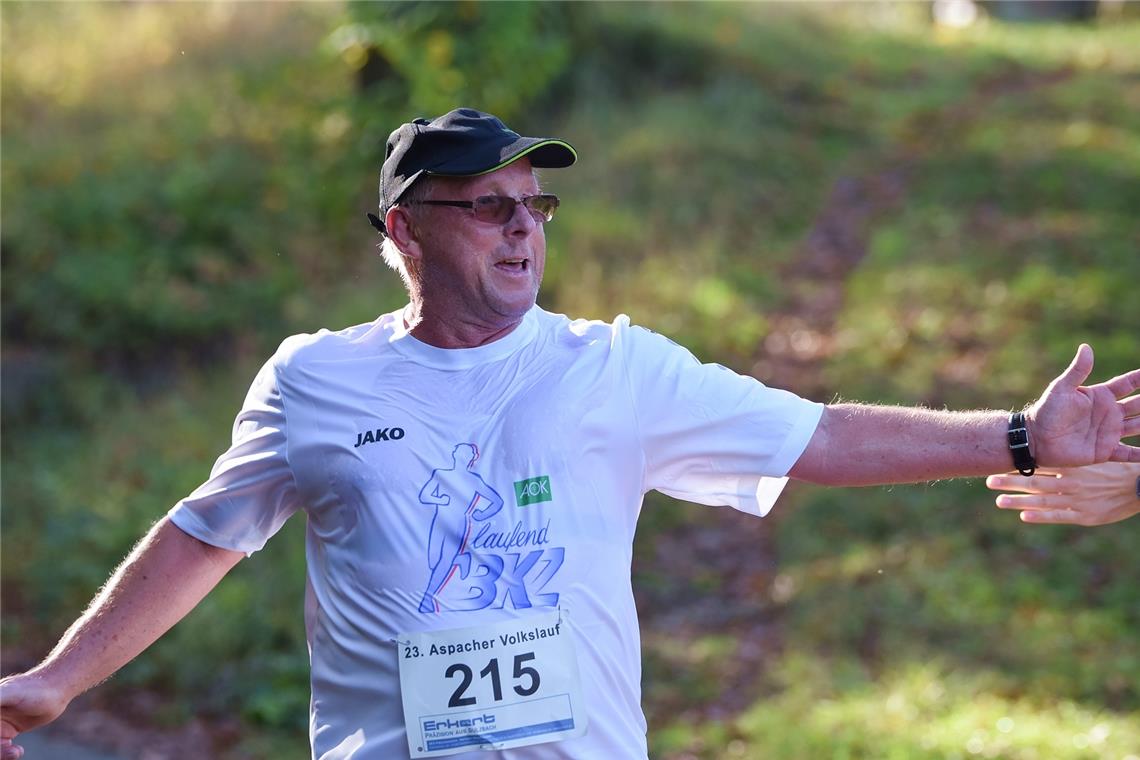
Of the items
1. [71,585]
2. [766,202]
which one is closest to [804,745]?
[71,585]

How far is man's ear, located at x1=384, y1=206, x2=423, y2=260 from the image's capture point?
3334 millimetres

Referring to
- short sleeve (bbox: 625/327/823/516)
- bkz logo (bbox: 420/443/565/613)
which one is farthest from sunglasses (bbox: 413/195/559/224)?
bkz logo (bbox: 420/443/565/613)

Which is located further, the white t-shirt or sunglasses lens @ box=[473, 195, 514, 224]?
sunglasses lens @ box=[473, 195, 514, 224]

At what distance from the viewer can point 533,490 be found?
2.97 meters

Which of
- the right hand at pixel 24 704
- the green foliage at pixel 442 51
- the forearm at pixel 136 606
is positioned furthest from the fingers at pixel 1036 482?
the green foliage at pixel 442 51

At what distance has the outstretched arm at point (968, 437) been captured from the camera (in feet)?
9.73

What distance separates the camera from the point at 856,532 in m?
7.79

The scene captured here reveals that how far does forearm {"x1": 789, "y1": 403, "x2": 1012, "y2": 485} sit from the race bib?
25.2 inches

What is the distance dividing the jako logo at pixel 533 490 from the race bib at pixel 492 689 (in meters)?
0.23

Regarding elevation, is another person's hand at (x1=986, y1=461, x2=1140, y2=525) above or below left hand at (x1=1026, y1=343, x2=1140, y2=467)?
below

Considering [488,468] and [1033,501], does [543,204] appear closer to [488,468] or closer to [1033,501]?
[488,468]

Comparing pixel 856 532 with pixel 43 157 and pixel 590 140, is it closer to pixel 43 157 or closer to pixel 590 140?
pixel 590 140

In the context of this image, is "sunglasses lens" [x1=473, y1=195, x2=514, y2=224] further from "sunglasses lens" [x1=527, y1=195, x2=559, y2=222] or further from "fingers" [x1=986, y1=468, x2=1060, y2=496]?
"fingers" [x1=986, y1=468, x2=1060, y2=496]

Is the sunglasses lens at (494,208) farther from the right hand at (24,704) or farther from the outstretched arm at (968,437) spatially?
the right hand at (24,704)
